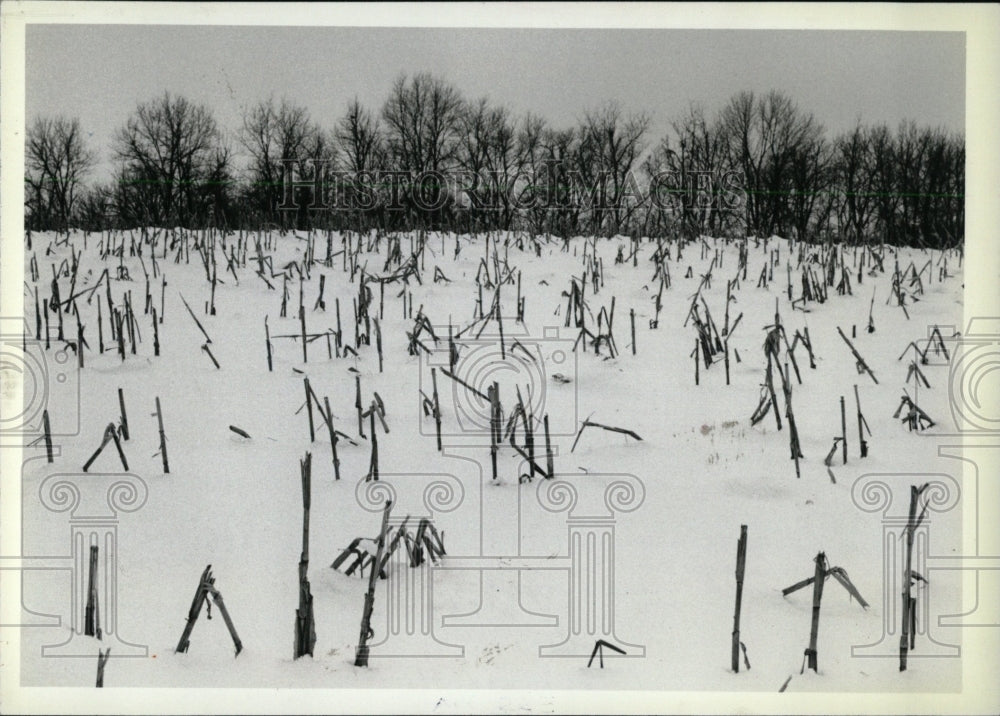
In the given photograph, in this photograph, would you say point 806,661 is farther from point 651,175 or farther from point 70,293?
point 70,293

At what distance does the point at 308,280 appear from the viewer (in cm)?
321

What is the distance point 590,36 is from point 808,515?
1.86 m

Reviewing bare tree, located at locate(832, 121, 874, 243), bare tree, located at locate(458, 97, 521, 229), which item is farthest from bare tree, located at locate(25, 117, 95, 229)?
bare tree, located at locate(832, 121, 874, 243)

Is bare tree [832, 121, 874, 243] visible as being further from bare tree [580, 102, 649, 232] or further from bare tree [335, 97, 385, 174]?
bare tree [335, 97, 385, 174]

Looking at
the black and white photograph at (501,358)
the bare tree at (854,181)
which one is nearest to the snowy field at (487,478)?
the black and white photograph at (501,358)

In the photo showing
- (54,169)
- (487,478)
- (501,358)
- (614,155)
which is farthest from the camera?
(614,155)

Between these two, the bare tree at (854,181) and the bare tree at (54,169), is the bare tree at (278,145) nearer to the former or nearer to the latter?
the bare tree at (54,169)

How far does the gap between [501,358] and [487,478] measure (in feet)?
1.44

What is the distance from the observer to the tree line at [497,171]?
3.13 meters

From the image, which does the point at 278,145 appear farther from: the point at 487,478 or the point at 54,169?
the point at 487,478

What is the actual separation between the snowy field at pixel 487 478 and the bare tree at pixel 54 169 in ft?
0.47

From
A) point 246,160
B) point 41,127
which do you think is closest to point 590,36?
point 246,160

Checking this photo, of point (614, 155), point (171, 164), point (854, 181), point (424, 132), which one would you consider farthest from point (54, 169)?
point (854, 181)

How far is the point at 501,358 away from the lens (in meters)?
2.96
